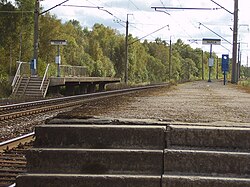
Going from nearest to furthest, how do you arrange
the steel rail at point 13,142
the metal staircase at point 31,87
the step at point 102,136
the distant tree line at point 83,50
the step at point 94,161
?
the step at point 94,161 → the step at point 102,136 → the steel rail at point 13,142 → the metal staircase at point 31,87 → the distant tree line at point 83,50

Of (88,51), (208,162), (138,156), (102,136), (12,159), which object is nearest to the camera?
(208,162)

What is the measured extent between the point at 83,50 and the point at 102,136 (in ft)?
269

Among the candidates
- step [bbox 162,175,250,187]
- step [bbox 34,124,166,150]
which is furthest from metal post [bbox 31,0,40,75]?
step [bbox 162,175,250,187]

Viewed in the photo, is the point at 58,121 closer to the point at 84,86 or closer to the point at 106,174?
the point at 106,174

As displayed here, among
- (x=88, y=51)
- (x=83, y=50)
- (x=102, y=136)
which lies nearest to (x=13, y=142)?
(x=102, y=136)

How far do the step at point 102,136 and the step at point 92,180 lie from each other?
0.40m

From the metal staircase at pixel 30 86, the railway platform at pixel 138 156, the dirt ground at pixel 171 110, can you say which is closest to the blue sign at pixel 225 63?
the metal staircase at pixel 30 86

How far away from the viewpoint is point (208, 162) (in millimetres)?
4426

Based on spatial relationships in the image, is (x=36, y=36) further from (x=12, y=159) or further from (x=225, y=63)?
(x=12, y=159)

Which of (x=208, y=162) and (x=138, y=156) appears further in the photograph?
(x=138, y=156)

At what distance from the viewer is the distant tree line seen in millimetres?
49478

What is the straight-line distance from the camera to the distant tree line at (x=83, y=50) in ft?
162

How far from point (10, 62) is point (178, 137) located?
142 ft

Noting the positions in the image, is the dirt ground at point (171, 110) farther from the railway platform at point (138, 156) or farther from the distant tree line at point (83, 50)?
the distant tree line at point (83, 50)
